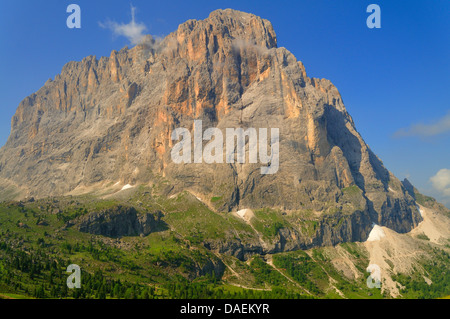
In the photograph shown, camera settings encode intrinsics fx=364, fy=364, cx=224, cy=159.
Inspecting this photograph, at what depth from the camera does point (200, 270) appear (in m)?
192

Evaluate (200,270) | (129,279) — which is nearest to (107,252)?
(129,279)

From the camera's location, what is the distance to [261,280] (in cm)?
19875
